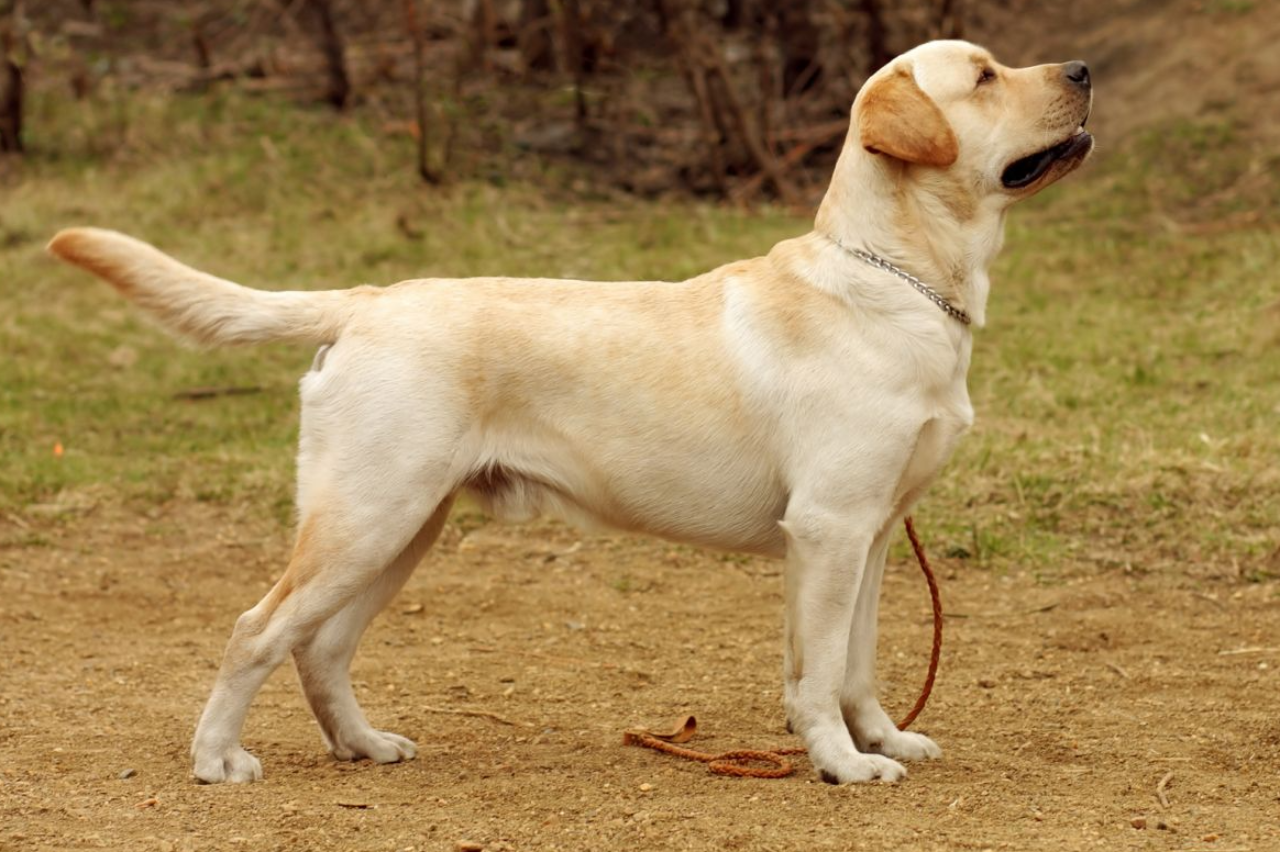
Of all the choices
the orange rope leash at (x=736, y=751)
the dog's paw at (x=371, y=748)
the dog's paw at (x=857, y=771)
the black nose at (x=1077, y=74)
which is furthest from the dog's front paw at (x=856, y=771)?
the black nose at (x=1077, y=74)

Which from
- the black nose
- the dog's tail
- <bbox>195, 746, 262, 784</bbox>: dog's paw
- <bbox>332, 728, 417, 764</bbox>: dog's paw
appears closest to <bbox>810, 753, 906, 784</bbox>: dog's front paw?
<bbox>332, 728, 417, 764</bbox>: dog's paw

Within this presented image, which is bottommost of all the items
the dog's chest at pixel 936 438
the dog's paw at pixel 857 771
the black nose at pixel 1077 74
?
the dog's paw at pixel 857 771

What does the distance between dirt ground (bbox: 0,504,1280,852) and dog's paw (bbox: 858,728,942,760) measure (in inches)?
2.8

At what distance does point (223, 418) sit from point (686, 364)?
4.95 meters

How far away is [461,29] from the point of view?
12852 millimetres

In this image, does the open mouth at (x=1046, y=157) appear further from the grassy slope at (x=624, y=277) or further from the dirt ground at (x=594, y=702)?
the grassy slope at (x=624, y=277)

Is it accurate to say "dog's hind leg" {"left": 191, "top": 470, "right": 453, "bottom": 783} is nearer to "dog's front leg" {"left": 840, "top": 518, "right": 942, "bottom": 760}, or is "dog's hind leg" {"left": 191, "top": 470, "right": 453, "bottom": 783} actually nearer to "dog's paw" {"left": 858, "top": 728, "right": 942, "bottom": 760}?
"dog's front leg" {"left": 840, "top": 518, "right": 942, "bottom": 760}

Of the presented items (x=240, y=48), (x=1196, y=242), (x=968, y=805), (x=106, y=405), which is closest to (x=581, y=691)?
(x=968, y=805)

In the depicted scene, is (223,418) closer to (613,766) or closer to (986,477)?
(986,477)

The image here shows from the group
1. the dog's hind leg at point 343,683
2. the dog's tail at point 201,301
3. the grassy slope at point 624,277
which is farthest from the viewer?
the grassy slope at point 624,277

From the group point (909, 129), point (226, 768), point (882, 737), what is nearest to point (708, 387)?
point (909, 129)

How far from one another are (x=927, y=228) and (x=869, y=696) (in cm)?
136

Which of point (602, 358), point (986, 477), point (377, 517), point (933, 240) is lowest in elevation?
point (986, 477)

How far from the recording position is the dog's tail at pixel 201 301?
4504 millimetres
